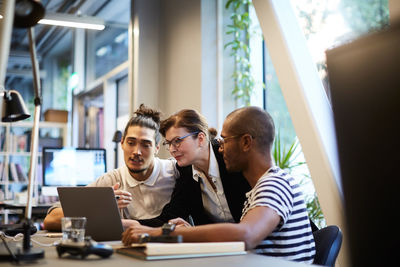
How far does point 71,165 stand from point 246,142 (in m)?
3.22

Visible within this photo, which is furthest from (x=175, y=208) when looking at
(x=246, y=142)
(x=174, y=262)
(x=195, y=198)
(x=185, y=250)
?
(x=174, y=262)

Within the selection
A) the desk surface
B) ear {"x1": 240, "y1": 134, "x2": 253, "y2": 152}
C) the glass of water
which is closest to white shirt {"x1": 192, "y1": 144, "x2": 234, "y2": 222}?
ear {"x1": 240, "y1": 134, "x2": 253, "y2": 152}

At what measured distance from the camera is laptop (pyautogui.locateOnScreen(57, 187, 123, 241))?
6.39 ft

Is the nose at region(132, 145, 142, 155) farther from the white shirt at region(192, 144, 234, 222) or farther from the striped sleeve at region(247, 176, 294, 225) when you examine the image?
the striped sleeve at region(247, 176, 294, 225)

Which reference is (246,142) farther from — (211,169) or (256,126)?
(211,169)

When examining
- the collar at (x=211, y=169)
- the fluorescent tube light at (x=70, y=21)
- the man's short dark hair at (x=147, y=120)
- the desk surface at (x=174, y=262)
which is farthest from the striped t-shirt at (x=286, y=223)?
the fluorescent tube light at (x=70, y=21)

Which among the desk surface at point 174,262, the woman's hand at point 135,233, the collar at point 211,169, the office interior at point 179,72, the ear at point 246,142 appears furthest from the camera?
the office interior at point 179,72

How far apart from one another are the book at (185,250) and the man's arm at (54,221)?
1.19m

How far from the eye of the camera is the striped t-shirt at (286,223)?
1.65 m

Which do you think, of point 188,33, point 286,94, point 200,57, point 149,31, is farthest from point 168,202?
point 149,31

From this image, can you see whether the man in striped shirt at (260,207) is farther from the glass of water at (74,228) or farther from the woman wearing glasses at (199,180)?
the woman wearing glasses at (199,180)

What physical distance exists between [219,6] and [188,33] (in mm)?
414

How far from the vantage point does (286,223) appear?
1722 millimetres

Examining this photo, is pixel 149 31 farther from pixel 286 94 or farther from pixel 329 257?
pixel 329 257
